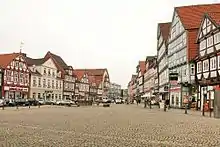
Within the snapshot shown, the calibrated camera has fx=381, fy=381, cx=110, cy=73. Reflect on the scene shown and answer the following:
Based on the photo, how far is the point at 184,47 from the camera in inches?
2170

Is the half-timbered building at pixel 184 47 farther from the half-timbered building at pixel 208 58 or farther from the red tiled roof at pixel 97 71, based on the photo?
the red tiled roof at pixel 97 71

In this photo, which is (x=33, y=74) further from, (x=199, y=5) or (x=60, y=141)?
(x=60, y=141)

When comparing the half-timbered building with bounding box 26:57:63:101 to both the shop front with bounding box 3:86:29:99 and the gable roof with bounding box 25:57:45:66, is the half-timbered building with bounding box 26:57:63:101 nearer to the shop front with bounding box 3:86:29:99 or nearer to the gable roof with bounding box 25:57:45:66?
the gable roof with bounding box 25:57:45:66

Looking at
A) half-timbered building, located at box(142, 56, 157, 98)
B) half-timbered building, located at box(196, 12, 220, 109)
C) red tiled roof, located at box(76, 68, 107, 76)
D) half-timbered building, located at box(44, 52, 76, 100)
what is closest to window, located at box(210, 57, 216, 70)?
half-timbered building, located at box(196, 12, 220, 109)

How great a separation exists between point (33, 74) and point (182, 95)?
4080 cm

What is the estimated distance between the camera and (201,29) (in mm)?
48625

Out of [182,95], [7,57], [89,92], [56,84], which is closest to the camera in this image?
[182,95]

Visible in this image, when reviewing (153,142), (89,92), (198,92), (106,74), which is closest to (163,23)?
(198,92)

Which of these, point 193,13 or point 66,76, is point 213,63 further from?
point 66,76

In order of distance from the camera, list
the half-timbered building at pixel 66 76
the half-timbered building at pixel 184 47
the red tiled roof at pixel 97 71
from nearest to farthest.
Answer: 1. the half-timbered building at pixel 184 47
2. the half-timbered building at pixel 66 76
3. the red tiled roof at pixel 97 71

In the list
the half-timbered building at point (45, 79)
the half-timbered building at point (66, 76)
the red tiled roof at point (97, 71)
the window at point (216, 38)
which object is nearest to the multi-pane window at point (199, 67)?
the window at point (216, 38)

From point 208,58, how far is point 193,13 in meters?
13.7

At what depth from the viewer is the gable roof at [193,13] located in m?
55.0

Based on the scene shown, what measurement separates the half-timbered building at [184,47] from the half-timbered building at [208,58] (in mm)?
3016
